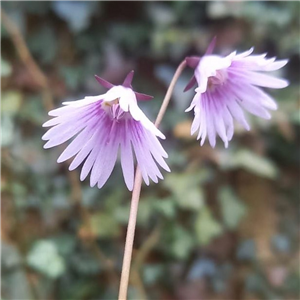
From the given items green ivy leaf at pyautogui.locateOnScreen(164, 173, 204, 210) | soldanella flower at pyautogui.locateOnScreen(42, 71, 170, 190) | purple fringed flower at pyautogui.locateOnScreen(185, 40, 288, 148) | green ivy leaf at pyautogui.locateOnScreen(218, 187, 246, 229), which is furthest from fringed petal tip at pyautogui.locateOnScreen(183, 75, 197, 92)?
green ivy leaf at pyautogui.locateOnScreen(218, 187, 246, 229)

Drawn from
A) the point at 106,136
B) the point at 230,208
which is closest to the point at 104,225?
the point at 230,208

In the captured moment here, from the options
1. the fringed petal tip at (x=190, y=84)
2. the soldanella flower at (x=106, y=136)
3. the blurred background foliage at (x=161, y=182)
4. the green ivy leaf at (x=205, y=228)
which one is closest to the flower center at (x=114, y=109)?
the soldanella flower at (x=106, y=136)

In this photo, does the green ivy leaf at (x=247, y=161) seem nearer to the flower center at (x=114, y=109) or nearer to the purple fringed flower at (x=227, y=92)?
the purple fringed flower at (x=227, y=92)

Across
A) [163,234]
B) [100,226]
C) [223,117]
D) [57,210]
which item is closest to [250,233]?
[163,234]

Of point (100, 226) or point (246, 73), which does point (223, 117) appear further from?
point (100, 226)

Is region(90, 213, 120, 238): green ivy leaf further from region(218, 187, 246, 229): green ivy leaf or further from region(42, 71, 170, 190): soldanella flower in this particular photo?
region(42, 71, 170, 190): soldanella flower

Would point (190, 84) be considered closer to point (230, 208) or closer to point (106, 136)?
point (106, 136)

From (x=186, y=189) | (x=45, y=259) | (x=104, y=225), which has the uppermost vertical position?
(x=186, y=189)
